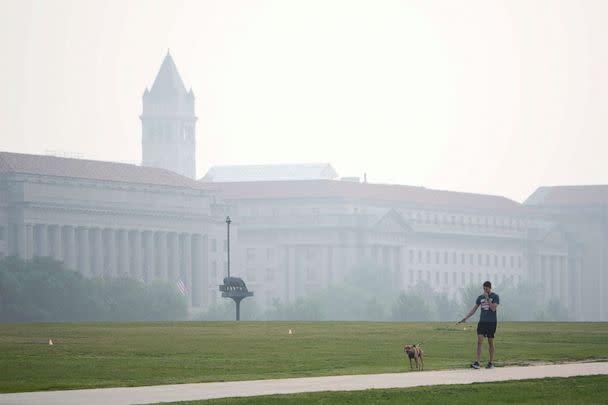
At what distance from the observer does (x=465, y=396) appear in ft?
168

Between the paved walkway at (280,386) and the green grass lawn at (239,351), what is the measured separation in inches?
88.3

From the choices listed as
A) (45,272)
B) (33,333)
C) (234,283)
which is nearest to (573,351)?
(33,333)

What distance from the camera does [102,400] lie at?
49875 millimetres

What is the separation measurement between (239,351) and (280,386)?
19.3 meters

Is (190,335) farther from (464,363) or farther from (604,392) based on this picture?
(604,392)

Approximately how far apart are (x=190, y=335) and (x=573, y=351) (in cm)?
2044

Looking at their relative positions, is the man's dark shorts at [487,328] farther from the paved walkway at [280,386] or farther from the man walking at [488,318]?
the paved walkway at [280,386]

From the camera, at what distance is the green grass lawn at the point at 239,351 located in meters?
60.5

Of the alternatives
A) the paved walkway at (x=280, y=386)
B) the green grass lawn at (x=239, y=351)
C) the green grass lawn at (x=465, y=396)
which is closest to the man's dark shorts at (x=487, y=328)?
the paved walkway at (x=280, y=386)

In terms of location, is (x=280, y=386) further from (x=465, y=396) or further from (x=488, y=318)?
(x=488, y=318)

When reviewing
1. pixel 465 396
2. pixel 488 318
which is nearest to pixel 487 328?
pixel 488 318

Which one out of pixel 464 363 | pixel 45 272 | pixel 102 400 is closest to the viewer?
pixel 102 400

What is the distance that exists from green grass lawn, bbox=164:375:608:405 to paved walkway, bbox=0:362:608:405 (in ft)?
4.29

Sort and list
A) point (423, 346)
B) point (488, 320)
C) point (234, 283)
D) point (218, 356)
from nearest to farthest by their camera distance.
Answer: point (488, 320), point (218, 356), point (423, 346), point (234, 283)
